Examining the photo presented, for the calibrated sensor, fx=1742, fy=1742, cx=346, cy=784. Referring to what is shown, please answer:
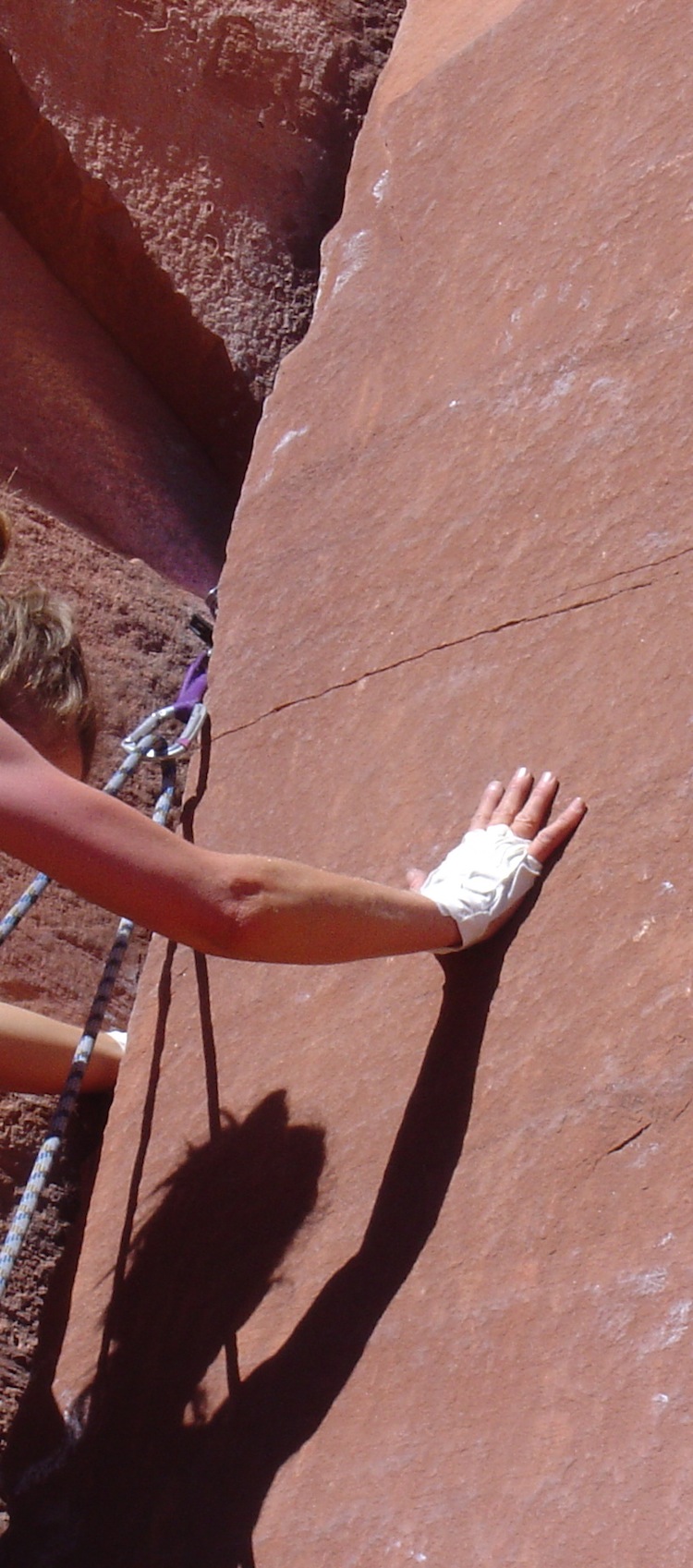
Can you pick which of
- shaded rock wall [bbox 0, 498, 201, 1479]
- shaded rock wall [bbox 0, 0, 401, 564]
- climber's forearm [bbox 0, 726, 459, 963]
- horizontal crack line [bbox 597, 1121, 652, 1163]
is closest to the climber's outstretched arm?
climber's forearm [bbox 0, 726, 459, 963]

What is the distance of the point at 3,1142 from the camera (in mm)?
2055

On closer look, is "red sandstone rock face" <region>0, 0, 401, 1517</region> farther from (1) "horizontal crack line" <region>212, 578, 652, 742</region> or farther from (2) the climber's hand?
Answer: (2) the climber's hand

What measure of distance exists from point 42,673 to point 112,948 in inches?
19.4

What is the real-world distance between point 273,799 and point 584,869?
1.74 feet

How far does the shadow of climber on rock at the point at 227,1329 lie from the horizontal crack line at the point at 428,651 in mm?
338

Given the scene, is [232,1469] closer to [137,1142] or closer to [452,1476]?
[452,1476]

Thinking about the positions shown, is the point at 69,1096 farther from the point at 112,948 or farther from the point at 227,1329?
the point at 227,1329

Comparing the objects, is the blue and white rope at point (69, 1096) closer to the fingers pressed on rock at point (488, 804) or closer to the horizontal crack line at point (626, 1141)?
the fingers pressed on rock at point (488, 804)

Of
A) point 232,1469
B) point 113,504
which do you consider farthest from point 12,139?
point 232,1469

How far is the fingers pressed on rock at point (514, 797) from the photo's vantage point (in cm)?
162

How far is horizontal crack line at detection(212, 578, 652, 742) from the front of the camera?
1668 millimetres

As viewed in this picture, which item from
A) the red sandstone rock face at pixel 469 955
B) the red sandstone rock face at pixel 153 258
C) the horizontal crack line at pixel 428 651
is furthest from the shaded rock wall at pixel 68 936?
the horizontal crack line at pixel 428 651

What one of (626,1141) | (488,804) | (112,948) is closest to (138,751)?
(112,948)

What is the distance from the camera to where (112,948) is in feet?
6.66
